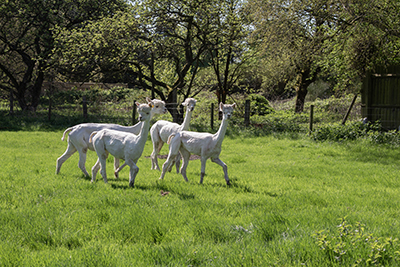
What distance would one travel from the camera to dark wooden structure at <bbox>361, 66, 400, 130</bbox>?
15453 millimetres

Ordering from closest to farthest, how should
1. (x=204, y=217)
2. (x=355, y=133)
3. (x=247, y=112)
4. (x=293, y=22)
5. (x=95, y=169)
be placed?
1. (x=204, y=217)
2. (x=95, y=169)
3. (x=293, y=22)
4. (x=355, y=133)
5. (x=247, y=112)

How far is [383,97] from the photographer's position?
15.9m

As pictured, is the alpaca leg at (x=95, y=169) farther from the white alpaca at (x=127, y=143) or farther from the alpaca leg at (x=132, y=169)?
the alpaca leg at (x=132, y=169)

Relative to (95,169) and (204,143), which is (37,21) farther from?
(204,143)

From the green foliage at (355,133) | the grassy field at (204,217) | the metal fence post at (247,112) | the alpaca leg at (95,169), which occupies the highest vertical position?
the metal fence post at (247,112)

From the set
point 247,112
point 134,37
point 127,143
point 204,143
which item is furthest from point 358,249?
point 134,37

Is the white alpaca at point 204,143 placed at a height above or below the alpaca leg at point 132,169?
above

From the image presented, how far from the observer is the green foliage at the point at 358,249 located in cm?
359

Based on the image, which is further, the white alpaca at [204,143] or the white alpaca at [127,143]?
the white alpaca at [204,143]

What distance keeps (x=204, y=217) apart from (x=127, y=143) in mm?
2535

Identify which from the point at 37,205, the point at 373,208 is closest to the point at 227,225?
the point at 373,208

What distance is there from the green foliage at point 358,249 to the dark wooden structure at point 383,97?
13259 millimetres

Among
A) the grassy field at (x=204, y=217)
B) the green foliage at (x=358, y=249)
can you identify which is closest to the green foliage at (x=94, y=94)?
the grassy field at (x=204, y=217)

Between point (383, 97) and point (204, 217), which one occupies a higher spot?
point (383, 97)
